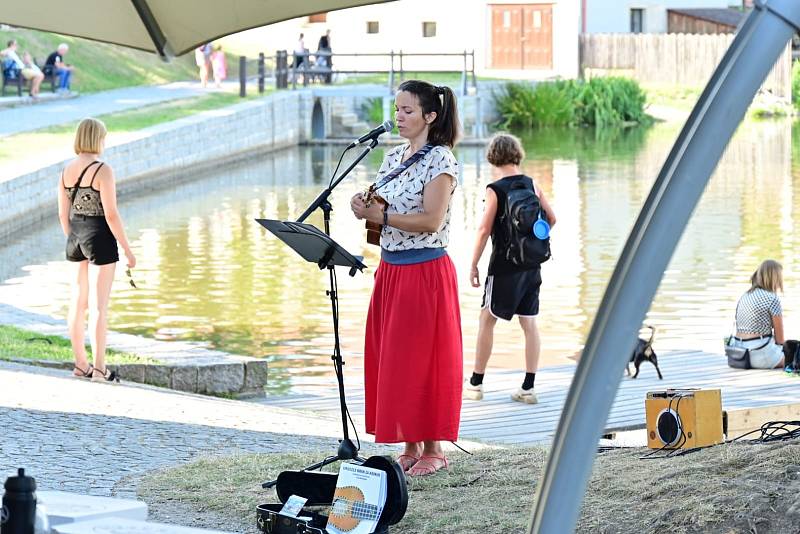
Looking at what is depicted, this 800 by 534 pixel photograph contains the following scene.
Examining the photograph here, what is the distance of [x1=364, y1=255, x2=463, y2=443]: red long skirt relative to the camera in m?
6.53

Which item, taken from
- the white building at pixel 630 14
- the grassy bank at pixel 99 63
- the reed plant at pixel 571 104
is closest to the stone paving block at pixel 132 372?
the grassy bank at pixel 99 63

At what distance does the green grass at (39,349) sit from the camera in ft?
34.4

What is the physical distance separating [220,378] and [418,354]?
13.6ft

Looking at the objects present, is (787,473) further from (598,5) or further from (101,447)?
(598,5)

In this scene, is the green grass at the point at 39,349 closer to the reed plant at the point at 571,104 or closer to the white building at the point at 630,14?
the reed plant at the point at 571,104

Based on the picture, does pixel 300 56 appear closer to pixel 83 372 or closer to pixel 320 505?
pixel 83 372

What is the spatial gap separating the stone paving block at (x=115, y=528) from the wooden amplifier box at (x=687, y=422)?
2.80 m

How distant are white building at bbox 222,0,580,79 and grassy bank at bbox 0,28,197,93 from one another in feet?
31.8

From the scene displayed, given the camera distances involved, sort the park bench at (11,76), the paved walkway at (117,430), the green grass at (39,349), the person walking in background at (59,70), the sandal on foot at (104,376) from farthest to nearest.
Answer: the person walking in background at (59,70) < the park bench at (11,76) < the green grass at (39,349) < the sandal on foot at (104,376) < the paved walkway at (117,430)

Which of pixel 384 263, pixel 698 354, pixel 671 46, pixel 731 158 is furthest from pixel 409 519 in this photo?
pixel 671 46

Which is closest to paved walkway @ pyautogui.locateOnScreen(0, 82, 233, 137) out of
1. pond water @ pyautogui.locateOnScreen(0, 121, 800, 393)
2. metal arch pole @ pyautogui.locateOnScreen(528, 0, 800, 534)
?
pond water @ pyautogui.locateOnScreen(0, 121, 800, 393)

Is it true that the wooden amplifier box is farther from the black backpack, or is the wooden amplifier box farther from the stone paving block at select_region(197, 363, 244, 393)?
the stone paving block at select_region(197, 363, 244, 393)

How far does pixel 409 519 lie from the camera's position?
6059mm

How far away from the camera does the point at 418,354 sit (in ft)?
21.4
